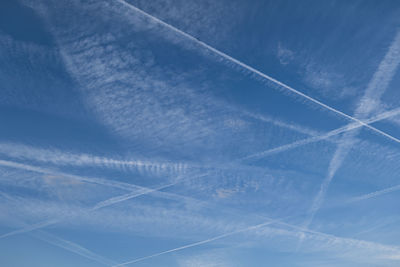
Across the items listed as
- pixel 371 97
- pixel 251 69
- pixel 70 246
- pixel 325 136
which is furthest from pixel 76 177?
pixel 371 97

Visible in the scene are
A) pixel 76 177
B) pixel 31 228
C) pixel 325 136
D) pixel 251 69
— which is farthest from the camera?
pixel 31 228

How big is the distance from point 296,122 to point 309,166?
1.86 feet

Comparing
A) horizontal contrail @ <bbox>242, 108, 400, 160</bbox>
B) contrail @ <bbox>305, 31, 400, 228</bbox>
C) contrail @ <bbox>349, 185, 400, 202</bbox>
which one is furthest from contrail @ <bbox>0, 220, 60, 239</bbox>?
contrail @ <bbox>349, 185, 400, 202</bbox>

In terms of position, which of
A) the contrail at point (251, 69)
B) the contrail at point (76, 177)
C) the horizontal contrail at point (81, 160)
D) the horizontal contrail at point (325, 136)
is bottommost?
the contrail at point (76, 177)

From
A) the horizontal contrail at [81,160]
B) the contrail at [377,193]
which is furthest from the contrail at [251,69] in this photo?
the horizontal contrail at [81,160]

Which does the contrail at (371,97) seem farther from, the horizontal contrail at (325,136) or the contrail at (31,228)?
the contrail at (31,228)

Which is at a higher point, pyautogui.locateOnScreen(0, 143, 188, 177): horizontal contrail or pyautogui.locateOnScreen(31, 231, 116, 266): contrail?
pyautogui.locateOnScreen(0, 143, 188, 177): horizontal contrail

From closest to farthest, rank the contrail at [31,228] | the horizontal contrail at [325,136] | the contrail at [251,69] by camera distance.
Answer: the contrail at [251,69]
the horizontal contrail at [325,136]
the contrail at [31,228]

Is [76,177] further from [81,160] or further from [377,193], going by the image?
[377,193]

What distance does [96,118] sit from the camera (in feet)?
7.09

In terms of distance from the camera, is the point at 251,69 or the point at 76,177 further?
the point at 76,177

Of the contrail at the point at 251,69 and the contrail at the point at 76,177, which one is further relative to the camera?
the contrail at the point at 76,177

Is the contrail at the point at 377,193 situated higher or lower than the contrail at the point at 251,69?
lower

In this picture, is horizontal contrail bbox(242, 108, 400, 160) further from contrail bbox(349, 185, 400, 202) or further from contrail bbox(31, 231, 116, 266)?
contrail bbox(31, 231, 116, 266)
